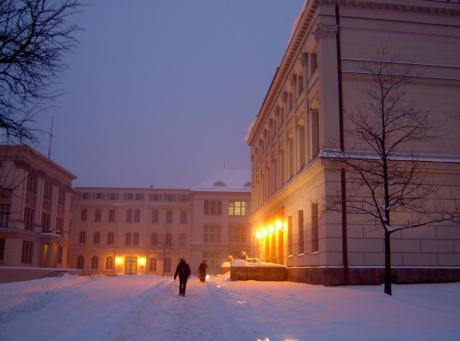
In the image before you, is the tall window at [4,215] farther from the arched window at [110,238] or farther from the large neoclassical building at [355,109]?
the large neoclassical building at [355,109]

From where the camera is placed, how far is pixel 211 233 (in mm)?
82062

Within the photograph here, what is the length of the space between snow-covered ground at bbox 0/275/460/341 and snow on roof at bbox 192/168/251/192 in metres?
64.0

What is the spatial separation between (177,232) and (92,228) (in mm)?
14554

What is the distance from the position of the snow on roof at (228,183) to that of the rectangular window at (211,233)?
575cm

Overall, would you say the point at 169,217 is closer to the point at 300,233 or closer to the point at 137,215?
the point at 137,215

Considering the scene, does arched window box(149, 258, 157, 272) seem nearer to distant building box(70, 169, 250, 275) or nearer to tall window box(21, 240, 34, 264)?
distant building box(70, 169, 250, 275)

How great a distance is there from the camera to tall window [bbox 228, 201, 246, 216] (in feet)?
274

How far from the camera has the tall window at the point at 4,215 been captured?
199 ft

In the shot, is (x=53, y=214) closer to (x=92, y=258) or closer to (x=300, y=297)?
(x=92, y=258)

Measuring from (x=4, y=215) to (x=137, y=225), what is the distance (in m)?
32.7

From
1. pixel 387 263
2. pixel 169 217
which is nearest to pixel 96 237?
pixel 169 217

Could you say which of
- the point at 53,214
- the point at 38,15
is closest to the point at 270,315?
the point at 38,15

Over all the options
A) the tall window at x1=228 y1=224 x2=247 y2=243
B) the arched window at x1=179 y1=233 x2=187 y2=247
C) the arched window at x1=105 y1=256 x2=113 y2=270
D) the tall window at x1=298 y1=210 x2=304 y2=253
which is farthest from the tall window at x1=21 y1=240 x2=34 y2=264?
the tall window at x1=298 y1=210 x2=304 y2=253

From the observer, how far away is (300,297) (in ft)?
57.7
